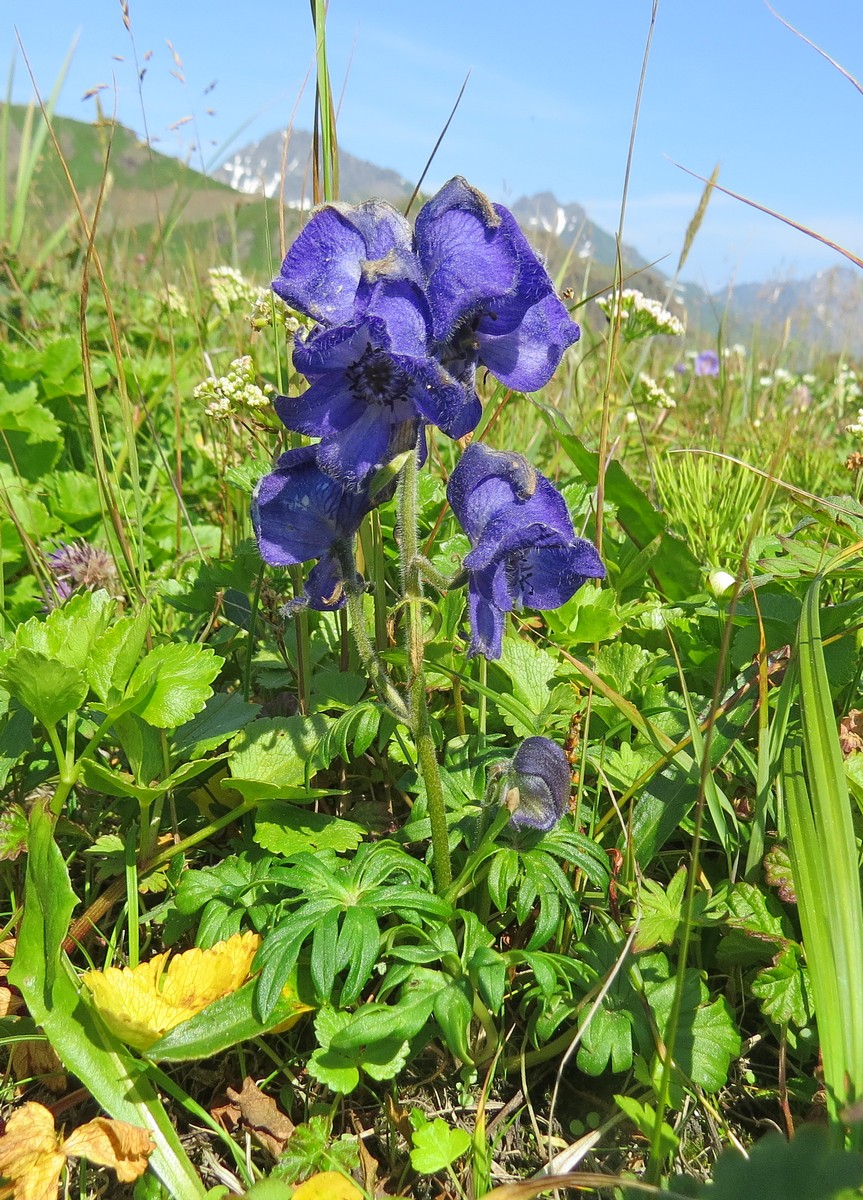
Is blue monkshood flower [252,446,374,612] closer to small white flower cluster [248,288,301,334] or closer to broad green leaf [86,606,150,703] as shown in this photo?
broad green leaf [86,606,150,703]

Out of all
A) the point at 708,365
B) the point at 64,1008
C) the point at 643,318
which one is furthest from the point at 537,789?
the point at 708,365

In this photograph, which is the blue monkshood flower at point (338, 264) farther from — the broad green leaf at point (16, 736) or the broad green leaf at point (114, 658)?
the broad green leaf at point (16, 736)

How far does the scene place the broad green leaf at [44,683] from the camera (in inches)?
68.4

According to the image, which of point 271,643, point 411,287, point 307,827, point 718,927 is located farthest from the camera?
point 271,643

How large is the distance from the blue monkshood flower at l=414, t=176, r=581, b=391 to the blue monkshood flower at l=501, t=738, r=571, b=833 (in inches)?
28.2

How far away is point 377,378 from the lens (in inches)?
60.8

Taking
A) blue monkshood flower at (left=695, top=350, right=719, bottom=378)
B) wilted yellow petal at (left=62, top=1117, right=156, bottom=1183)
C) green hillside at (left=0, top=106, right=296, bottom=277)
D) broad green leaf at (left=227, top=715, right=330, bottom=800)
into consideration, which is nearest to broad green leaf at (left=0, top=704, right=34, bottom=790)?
broad green leaf at (left=227, top=715, right=330, bottom=800)

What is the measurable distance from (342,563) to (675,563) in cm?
140

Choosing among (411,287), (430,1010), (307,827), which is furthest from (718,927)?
(411,287)

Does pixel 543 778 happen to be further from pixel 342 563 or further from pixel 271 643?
pixel 271 643

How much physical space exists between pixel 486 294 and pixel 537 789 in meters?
0.91

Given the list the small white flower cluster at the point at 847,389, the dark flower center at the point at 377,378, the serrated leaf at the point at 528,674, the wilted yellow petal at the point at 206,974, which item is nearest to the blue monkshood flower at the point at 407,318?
the dark flower center at the point at 377,378

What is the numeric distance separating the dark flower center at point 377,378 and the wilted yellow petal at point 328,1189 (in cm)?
135

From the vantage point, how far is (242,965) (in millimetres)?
1731
